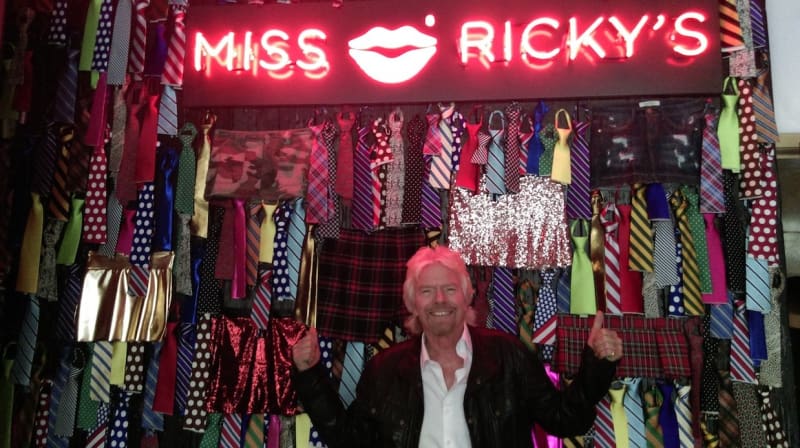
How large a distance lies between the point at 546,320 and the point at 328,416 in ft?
5.14

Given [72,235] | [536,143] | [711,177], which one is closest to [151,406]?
[72,235]

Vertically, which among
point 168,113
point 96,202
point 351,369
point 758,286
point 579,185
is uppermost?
point 168,113

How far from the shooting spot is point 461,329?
2590 mm

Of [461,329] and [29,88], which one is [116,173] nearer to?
[29,88]

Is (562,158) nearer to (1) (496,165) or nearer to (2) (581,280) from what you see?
(1) (496,165)

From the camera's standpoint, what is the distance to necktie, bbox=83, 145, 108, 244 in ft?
12.7

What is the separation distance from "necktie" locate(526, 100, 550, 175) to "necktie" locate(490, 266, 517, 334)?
66 cm

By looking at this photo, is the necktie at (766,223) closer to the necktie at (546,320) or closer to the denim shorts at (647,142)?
the denim shorts at (647,142)

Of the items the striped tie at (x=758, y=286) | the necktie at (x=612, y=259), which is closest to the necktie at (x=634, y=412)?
the necktie at (x=612, y=259)

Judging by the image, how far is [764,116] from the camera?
11.6 ft

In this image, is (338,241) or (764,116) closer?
(764,116)

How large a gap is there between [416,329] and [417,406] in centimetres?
45

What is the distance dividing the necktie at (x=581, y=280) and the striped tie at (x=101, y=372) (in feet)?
9.66

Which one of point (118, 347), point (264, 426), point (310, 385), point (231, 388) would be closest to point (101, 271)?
point (118, 347)
